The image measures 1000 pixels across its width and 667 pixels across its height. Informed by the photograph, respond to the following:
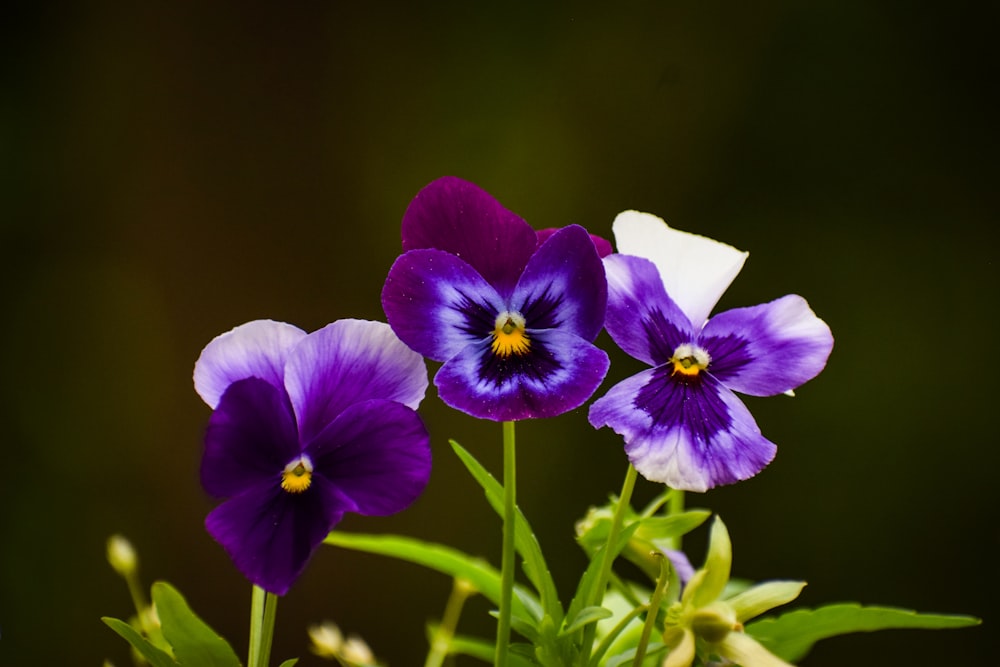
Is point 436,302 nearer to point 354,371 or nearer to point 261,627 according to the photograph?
point 354,371

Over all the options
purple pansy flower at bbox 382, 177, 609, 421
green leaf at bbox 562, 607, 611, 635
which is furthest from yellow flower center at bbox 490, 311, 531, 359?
green leaf at bbox 562, 607, 611, 635

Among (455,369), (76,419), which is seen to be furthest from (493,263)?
(76,419)

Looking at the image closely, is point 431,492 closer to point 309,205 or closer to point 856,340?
point 309,205

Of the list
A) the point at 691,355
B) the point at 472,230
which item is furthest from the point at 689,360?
the point at 472,230

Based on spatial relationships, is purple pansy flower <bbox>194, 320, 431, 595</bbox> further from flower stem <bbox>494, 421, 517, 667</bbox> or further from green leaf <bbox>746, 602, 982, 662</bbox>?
green leaf <bbox>746, 602, 982, 662</bbox>

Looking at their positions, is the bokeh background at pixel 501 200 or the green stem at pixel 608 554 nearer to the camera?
the green stem at pixel 608 554

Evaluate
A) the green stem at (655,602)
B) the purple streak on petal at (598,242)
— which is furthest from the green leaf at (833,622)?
the purple streak on petal at (598,242)

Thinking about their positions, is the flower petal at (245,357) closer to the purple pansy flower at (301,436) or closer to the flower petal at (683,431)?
the purple pansy flower at (301,436)
